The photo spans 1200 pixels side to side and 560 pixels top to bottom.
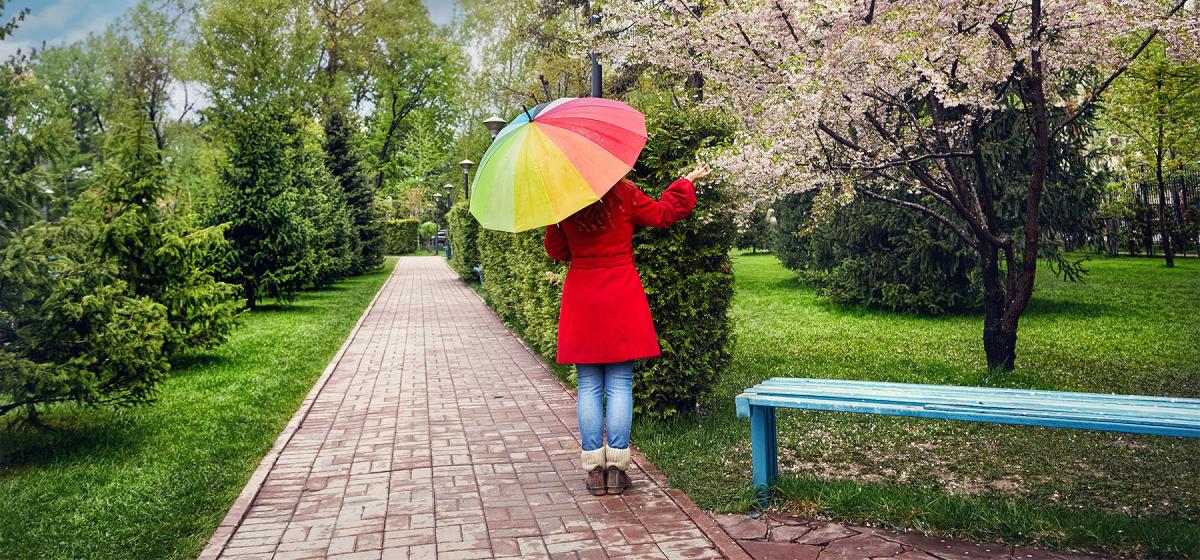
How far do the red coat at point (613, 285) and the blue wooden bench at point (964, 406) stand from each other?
0.69 meters

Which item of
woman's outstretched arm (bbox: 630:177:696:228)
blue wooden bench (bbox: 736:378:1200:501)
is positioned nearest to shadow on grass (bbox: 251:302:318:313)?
woman's outstretched arm (bbox: 630:177:696:228)

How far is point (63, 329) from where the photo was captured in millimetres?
5707

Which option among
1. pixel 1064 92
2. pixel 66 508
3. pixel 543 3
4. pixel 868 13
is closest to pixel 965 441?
pixel 868 13

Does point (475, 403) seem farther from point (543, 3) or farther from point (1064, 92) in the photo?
point (543, 3)

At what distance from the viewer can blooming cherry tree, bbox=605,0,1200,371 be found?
708 cm

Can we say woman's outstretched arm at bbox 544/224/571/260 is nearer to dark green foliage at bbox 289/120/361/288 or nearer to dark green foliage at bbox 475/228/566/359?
dark green foliage at bbox 475/228/566/359

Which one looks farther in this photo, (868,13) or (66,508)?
(868,13)

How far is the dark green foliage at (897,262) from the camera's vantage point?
1534cm

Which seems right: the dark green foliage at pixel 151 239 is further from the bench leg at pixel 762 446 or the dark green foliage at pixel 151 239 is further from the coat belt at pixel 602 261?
the bench leg at pixel 762 446

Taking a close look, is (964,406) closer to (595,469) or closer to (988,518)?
(988,518)

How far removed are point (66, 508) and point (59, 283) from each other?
1.58 metres

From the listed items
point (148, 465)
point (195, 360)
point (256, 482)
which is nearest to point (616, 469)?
point (256, 482)

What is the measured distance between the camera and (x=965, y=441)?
5961 mm

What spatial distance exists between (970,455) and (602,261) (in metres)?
2.84
